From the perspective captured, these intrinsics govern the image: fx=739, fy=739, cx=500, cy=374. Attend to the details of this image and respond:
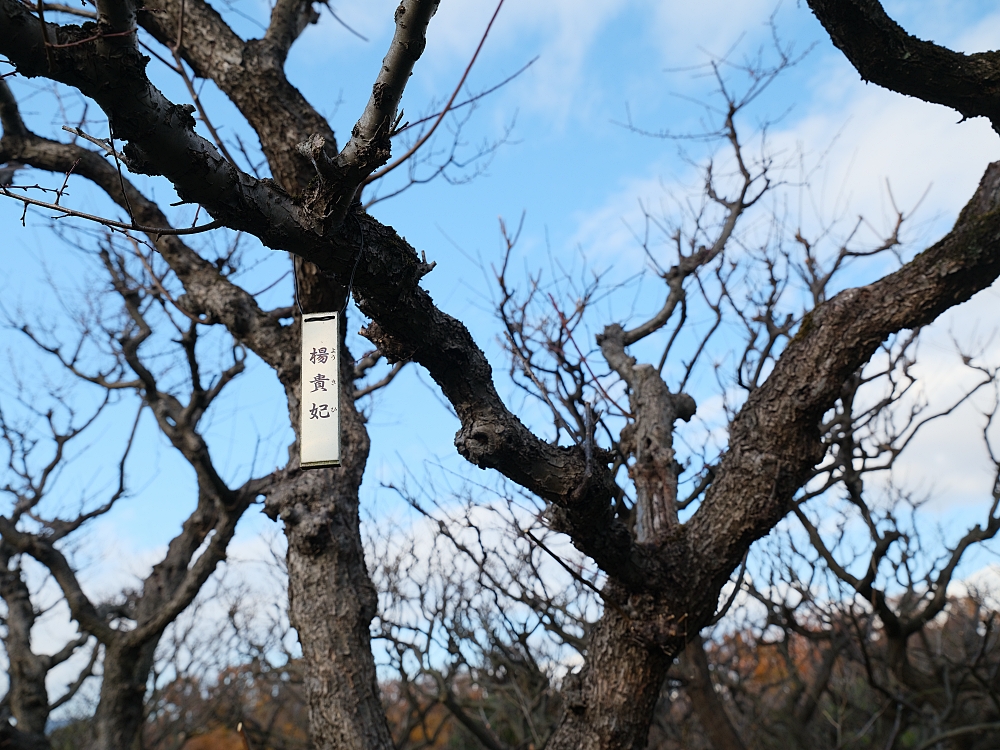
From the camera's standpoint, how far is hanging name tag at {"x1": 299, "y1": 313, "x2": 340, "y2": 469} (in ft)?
7.59

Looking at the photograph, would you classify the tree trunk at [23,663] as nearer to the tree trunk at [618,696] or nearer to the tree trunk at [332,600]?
the tree trunk at [332,600]

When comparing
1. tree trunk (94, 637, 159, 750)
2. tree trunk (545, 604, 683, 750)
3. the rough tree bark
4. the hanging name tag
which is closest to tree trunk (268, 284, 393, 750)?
the rough tree bark

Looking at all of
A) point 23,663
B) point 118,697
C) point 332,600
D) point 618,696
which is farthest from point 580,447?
point 23,663

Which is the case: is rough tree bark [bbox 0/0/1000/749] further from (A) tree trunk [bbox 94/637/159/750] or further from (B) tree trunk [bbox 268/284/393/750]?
(A) tree trunk [bbox 94/637/159/750]

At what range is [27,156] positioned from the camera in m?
4.59

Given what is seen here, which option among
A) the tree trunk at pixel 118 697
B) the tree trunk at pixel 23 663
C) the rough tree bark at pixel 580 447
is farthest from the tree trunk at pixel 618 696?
the tree trunk at pixel 23 663

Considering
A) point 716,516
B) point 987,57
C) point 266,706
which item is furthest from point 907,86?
point 266,706

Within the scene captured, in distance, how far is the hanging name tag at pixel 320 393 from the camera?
7.59 ft

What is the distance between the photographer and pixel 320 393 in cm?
238

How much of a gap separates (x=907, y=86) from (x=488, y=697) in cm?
691

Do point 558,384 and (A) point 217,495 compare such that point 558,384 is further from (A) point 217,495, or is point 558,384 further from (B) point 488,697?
(B) point 488,697

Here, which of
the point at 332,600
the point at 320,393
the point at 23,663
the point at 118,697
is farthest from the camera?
the point at 23,663

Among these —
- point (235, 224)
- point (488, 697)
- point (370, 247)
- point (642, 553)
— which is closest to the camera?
point (235, 224)

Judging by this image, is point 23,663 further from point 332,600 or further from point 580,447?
point 580,447
